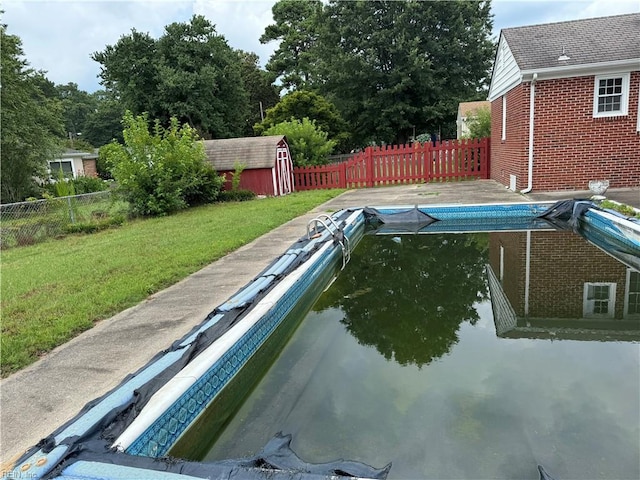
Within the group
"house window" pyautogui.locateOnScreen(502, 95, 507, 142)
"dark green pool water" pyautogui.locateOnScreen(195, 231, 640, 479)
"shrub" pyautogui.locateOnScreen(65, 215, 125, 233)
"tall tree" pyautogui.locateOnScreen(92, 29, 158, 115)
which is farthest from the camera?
"tall tree" pyautogui.locateOnScreen(92, 29, 158, 115)

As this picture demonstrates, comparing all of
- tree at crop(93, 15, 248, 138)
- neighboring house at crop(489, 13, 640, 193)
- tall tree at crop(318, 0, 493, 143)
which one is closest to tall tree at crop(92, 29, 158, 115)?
tree at crop(93, 15, 248, 138)

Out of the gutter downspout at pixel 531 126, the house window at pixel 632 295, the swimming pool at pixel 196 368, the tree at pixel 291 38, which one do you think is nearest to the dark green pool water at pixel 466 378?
the house window at pixel 632 295

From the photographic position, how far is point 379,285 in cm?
600

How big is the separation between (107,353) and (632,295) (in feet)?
18.1

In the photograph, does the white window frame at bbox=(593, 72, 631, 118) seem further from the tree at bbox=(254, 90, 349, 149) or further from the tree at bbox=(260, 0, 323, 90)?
the tree at bbox=(260, 0, 323, 90)

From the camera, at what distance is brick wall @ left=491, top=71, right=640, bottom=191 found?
10.0 metres

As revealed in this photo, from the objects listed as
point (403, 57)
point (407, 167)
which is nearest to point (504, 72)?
point (407, 167)

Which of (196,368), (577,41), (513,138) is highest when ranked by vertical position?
(577,41)

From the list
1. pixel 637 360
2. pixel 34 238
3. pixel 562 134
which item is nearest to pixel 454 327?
pixel 637 360

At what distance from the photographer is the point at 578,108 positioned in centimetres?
1011

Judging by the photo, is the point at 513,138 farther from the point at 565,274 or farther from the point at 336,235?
the point at 336,235

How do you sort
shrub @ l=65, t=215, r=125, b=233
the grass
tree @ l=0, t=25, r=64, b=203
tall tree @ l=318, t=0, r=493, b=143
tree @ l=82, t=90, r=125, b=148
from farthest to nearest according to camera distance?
tree @ l=82, t=90, r=125, b=148
tall tree @ l=318, t=0, r=493, b=143
tree @ l=0, t=25, r=64, b=203
shrub @ l=65, t=215, r=125, b=233
the grass

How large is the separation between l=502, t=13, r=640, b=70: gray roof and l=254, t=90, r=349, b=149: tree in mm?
11735

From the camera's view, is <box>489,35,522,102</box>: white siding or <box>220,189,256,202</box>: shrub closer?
<box>489,35,522,102</box>: white siding
